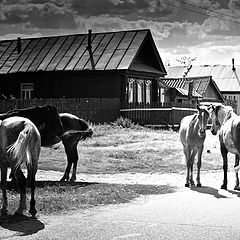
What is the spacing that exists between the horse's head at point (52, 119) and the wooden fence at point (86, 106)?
68.1 ft

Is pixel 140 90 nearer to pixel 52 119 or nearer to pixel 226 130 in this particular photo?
pixel 226 130

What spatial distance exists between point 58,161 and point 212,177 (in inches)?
233

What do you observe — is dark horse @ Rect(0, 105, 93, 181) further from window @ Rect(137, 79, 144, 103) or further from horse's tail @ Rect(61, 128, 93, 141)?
window @ Rect(137, 79, 144, 103)

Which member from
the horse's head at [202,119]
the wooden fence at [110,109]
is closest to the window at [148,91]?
the wooden fence at [110,109]

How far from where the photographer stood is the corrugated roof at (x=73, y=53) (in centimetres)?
3903

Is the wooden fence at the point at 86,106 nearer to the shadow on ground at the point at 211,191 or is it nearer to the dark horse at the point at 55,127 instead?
the dark horse at the point at 55,127

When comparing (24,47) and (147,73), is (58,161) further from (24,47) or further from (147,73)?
(24,47)

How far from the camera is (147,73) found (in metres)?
42.2

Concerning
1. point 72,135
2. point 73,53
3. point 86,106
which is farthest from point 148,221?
point 73,53

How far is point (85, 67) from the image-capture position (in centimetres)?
3903

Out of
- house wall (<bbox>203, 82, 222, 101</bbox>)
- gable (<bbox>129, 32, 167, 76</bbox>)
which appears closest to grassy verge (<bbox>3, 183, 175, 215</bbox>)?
gable (<bbox>129, 32, 167, 76</bbox>)

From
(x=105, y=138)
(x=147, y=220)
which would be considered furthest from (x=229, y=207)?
(x=105, y=138)

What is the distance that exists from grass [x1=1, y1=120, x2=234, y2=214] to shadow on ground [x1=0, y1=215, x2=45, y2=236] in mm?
807

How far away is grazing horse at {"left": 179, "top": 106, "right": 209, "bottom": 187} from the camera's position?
589 inches
